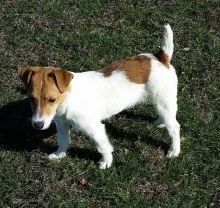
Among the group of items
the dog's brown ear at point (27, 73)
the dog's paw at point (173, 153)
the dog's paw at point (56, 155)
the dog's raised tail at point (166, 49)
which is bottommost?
the dog's paw at point (56, 155)

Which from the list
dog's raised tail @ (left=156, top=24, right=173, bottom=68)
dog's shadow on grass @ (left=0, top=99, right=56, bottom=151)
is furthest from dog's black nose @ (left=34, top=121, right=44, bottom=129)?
dog's raised tail @ (left=156, top=24, right=173, bottom=68)

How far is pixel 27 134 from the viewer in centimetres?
725

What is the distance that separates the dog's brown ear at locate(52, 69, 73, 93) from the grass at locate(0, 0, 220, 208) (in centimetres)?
138

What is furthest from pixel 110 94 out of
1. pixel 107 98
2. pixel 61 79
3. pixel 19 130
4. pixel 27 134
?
pixel 19 130

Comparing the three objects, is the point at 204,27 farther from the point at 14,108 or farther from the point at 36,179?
the point at 36,179

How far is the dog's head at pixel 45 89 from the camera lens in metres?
5.69

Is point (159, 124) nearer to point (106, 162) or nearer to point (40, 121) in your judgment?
point (106, 162)

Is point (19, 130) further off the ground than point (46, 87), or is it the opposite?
point (46, 87)

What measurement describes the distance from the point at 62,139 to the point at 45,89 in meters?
1.22

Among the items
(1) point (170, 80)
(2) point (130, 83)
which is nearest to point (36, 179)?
(2) point (130, 83)

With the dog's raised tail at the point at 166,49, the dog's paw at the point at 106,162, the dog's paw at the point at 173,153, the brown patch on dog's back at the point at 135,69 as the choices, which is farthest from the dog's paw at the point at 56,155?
the dog's raised tail at the point at 166,49

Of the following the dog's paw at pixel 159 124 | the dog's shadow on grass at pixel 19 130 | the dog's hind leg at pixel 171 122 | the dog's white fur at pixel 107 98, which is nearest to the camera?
the dog's white fur at pixel 107 98

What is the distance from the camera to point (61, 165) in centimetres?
670

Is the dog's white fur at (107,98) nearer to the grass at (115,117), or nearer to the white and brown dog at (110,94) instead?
the white and brown dog at (110,94)
